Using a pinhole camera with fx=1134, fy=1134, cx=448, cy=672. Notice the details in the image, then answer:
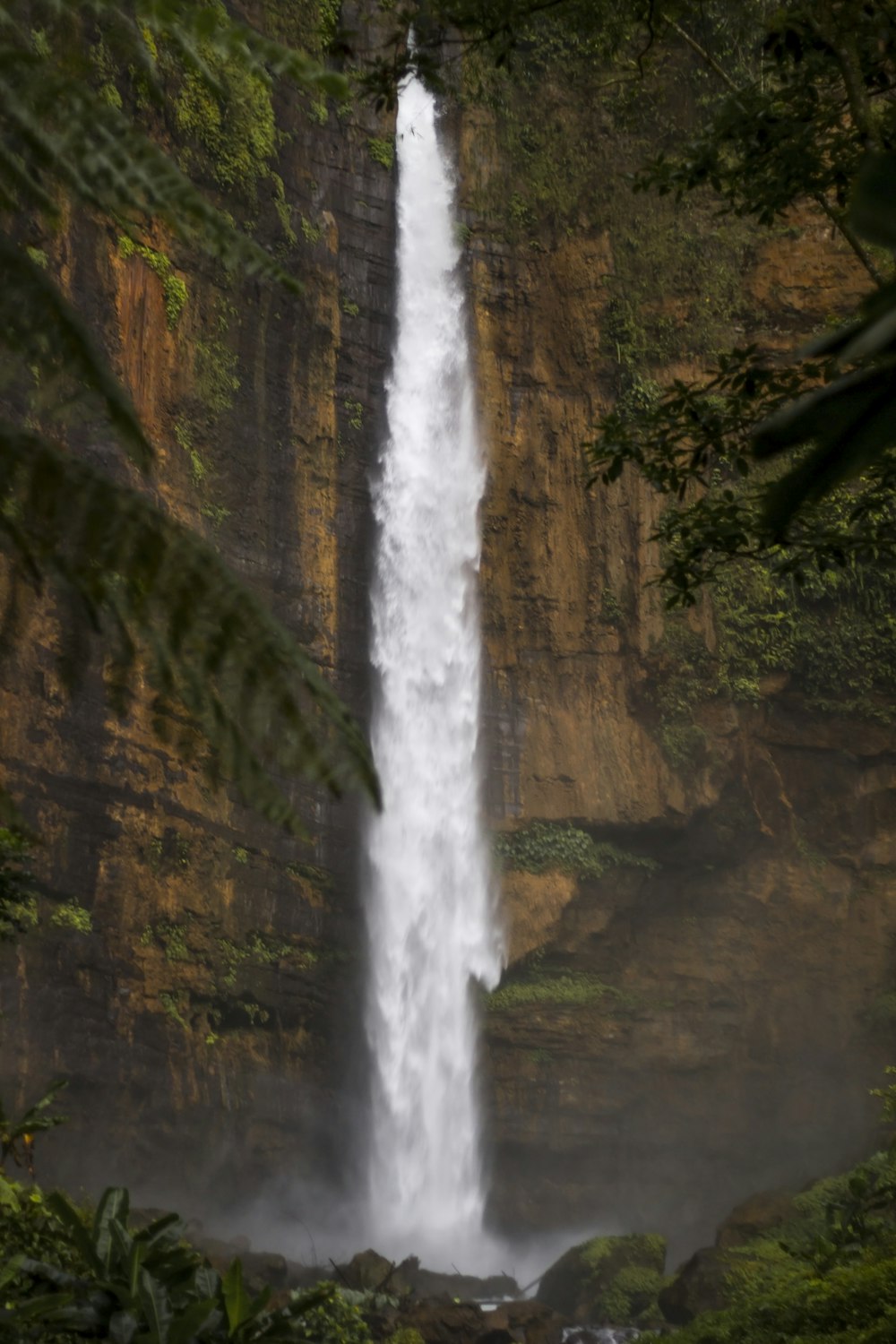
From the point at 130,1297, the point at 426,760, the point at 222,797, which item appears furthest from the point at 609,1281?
the point at 130,1297

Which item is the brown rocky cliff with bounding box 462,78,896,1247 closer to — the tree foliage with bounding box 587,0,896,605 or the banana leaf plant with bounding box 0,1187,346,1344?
the tree foliage with bounding box 587,0,896,605

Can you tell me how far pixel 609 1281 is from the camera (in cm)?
1162

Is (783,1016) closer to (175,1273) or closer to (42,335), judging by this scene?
(175,1273)

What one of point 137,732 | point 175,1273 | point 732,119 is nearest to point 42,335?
point 175,1273

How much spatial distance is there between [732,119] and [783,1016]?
14.0 metres

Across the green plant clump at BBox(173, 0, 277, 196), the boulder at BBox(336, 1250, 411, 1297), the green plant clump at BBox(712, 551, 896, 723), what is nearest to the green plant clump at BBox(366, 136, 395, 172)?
the green plant clump at BBox(173, 0, 277, 196)

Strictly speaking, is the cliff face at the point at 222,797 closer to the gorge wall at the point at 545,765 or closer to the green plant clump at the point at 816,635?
the gorge wall at the point at 545,765

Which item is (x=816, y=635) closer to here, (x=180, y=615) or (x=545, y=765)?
(x=545, y=765)

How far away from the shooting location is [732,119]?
6.11 m

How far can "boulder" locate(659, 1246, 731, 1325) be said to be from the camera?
945 centimetres

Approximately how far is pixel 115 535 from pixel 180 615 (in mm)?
105

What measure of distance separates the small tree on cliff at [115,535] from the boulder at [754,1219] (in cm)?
1080

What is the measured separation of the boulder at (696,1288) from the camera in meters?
9.45

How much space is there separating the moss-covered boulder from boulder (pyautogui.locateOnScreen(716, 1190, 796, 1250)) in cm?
85
